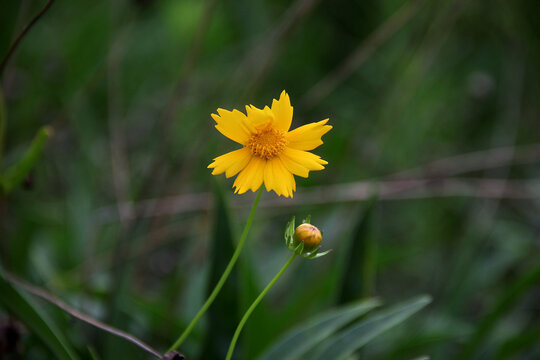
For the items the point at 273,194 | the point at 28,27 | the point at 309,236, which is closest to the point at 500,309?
the point at 309,236

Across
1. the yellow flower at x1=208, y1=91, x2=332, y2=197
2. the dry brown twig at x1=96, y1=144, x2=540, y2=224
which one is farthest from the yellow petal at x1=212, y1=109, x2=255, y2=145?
the dry brown twig at x1=96, y1=144, x2=540, y2=224

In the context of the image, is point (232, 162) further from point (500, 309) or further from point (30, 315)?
point (500, 309)

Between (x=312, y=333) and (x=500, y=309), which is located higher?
(x=500, y=309)

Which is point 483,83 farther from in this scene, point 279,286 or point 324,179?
point 279,286

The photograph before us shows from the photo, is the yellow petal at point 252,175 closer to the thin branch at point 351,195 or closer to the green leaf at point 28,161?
the green leaf at point 28,161

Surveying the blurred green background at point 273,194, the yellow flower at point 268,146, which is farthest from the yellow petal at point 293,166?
the blurred green background at point 273,194

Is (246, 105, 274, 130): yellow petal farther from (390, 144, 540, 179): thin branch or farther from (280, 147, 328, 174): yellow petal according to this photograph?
(390, 144, 540, 179): thin branch

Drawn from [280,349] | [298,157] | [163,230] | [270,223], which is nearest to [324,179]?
[270,223]
